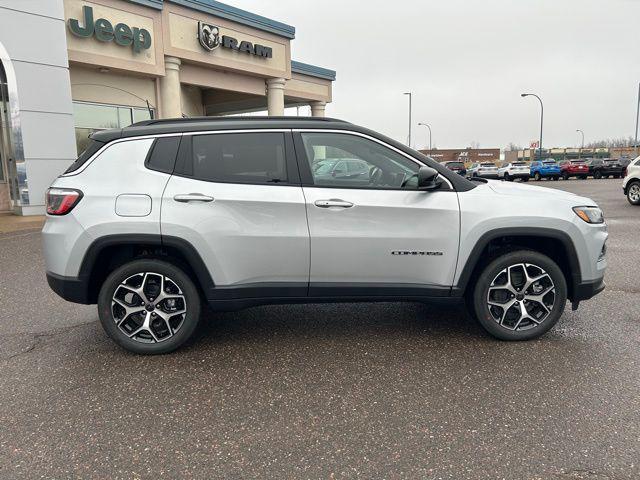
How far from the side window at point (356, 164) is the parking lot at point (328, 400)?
1354mm

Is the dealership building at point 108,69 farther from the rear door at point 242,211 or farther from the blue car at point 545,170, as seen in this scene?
the blue car at point 545,170

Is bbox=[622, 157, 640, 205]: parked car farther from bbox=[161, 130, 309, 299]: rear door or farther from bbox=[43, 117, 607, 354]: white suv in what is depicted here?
bbox=[161, 130, 309, 299]: rear door

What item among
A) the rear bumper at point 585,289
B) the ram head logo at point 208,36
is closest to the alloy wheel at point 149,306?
the rear bumper at point 585,289

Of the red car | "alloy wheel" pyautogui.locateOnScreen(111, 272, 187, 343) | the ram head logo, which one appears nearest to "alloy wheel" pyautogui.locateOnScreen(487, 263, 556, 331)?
"alloy wheel" pyautogui.locateOnScreen(111, 272, 187, 343)

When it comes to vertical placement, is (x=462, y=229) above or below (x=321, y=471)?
above

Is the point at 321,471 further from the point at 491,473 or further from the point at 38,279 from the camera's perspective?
the point at 38,279

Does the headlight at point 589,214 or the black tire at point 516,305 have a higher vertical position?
the headlight at point 589,214

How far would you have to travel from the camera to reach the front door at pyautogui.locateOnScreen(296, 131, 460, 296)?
12.1 ft

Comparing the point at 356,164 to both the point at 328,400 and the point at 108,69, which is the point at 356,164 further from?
the point at 108,69

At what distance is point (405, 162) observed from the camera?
12.6ft

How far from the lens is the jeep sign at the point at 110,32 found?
13.8 meters

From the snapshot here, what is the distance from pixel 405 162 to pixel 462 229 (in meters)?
0.70

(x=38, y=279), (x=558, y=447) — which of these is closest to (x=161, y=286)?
(x=558, y=447)

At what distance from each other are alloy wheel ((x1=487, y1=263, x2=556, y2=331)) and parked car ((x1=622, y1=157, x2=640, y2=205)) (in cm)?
1355
